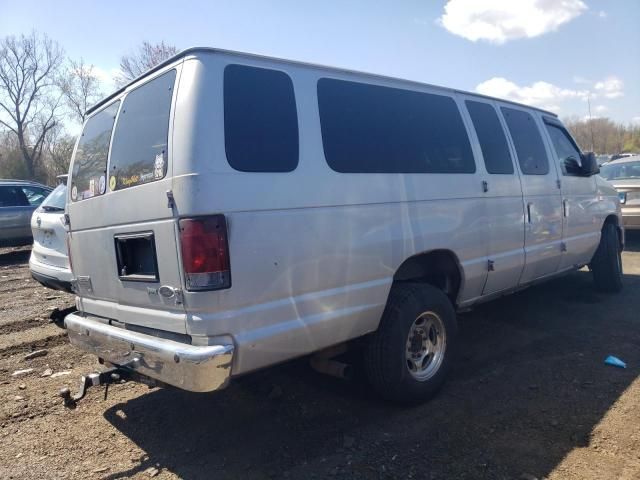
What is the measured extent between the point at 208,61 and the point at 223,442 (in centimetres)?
231

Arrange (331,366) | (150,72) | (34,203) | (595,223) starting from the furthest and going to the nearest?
(34,203)
(595,223)
(331,366)
(150,72)

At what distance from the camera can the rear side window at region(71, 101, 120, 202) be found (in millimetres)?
3422

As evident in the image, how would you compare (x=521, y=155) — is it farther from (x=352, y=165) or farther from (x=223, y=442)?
(x=223, y=442)

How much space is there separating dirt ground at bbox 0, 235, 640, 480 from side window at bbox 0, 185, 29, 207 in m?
8.81

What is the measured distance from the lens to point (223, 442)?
3178 millimetres

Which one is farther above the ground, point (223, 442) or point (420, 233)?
point (420, 233)

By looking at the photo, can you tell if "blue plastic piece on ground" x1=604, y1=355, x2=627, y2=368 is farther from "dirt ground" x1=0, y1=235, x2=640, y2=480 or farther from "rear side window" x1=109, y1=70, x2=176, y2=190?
"rear side window" x1=109, y1=70, x2=176, y2=190

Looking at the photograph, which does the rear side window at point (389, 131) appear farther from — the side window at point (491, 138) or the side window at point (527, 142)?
the side window at point (527, 142)

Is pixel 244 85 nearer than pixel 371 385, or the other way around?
pixel 244 85

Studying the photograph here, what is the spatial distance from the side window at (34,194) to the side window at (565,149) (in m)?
12.1

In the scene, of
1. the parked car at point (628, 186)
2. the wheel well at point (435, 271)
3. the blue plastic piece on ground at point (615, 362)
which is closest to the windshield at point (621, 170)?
the parked car at point (628, 186)

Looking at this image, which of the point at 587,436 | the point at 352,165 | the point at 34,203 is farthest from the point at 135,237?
the point at 34,203

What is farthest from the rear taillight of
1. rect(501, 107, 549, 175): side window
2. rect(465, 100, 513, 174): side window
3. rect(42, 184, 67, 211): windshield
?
rect(42, 184, 67, 211): windshield

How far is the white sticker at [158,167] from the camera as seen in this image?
2.67 m
